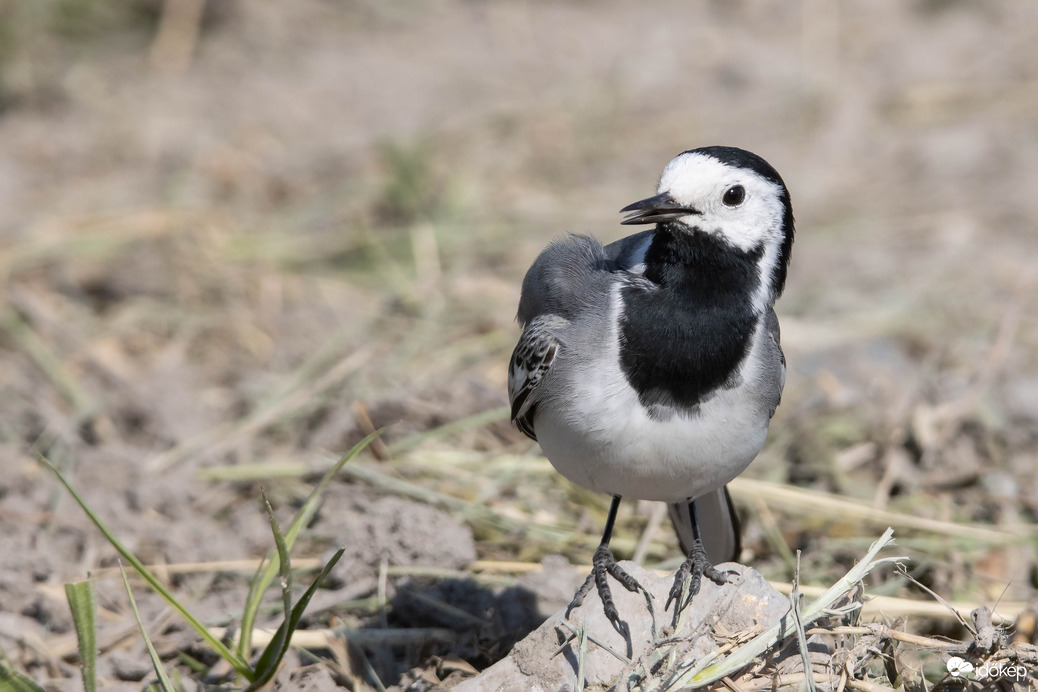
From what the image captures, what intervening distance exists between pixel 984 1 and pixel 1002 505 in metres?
7.58

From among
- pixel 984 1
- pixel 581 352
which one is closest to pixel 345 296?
pixel 581 352

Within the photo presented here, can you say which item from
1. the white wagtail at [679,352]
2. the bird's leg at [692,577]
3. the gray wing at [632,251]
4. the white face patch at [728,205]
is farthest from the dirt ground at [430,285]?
the white face patch at [728,205]

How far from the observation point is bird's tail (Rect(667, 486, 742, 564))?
3928 millimetres

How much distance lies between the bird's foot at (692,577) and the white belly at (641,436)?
0.26m

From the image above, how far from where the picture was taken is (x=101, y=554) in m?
4.34

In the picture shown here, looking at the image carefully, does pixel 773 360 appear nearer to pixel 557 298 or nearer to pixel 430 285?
pixel 557 298

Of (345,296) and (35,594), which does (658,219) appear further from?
(345,296)

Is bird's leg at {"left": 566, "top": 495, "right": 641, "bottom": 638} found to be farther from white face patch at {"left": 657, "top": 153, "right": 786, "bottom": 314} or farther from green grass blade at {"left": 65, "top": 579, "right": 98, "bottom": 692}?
green grass blade at {"left": 65, "top": 579, "right": 98, "bottom": 692}

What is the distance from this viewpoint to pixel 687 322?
3.24m

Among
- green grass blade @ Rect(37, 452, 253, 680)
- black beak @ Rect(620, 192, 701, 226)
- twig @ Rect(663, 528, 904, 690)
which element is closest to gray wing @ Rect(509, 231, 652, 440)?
black beak @ Rect(620, 192, 701, 226)

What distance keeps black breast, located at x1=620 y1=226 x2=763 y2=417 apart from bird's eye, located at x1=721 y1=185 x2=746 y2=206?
0.41 feet
